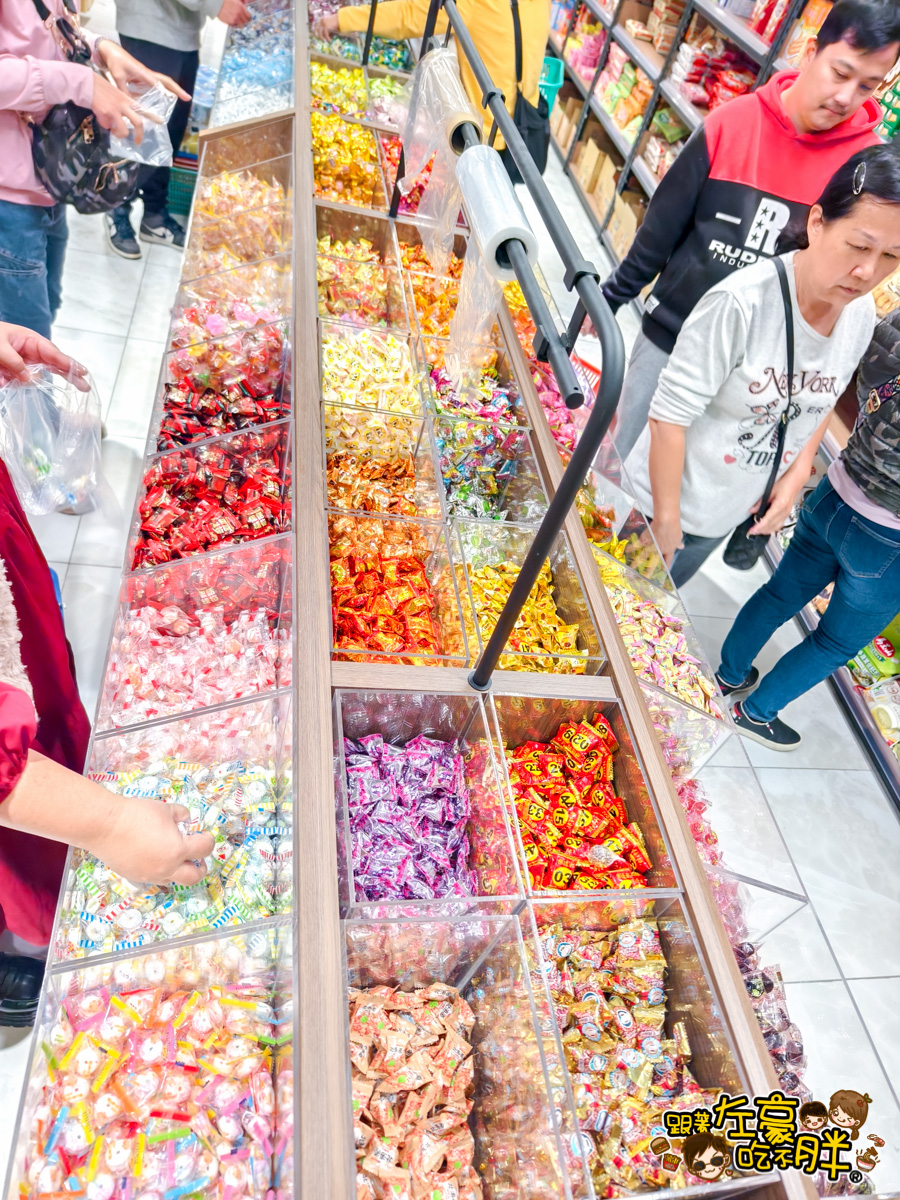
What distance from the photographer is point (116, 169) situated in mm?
2205

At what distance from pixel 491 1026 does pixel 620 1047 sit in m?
0.23

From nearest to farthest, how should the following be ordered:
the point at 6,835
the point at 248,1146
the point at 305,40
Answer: the point at 248,1146, the point at 6,835, the point at 305,40

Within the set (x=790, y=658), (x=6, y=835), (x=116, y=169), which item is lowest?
(x=790, y=658)

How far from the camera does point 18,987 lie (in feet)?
5.53

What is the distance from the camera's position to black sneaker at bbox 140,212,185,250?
164 inches

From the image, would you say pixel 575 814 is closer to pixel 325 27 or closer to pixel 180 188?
pixel 325 27

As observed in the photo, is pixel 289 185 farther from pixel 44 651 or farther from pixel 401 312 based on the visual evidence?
pixel 44 651

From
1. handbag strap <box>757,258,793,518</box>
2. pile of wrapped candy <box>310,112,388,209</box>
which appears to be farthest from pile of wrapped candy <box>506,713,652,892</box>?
pile of wrapped candy <box>310,112,388,209</box>

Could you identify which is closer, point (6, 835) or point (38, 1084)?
point (38, 1084)

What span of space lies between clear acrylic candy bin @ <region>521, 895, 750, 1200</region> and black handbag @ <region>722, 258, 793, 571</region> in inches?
54.1

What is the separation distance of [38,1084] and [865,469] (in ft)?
7.50

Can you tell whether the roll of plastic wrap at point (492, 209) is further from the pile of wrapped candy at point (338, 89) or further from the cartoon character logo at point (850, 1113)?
the pile of wrapped candy at point (338, 89)

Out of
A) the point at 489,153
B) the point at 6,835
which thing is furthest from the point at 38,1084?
the point at 489,153

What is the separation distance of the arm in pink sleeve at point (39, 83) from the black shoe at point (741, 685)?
288 centimetres
